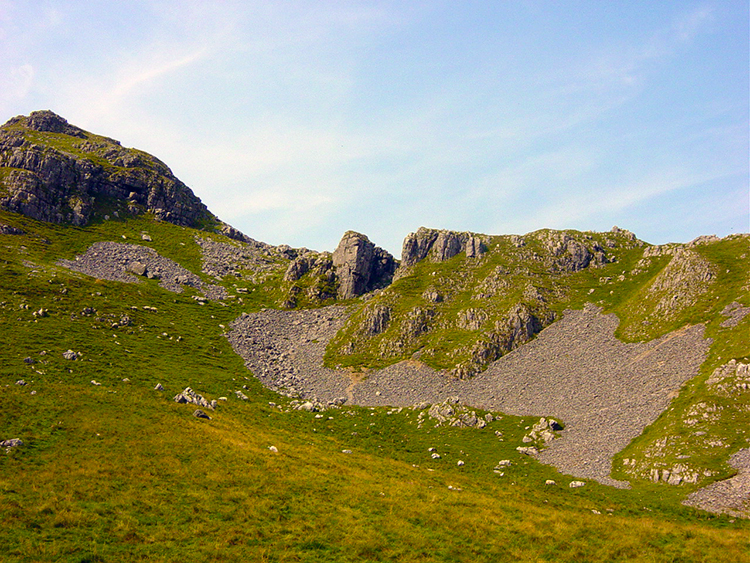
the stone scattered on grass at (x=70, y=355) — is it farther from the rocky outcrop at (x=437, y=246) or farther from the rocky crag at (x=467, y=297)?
the rocky outcrop at (x=437, y=246)

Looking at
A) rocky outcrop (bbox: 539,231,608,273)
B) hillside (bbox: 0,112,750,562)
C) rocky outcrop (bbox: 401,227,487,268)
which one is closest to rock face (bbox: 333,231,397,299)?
hillside (bbox: 0,112,750,562)

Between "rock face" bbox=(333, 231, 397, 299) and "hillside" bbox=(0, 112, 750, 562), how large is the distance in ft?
2.60

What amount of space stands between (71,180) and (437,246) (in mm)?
142838

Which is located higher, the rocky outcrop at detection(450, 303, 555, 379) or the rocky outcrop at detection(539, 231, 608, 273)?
the rocky outcrop at detection(539, 231, 608, 273)

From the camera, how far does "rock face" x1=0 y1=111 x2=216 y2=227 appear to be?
475ft

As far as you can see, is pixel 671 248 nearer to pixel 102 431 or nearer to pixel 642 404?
pixel 642 404

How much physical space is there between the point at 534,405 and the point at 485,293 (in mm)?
43705

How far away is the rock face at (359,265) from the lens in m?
144

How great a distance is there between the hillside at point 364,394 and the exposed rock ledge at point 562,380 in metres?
0.49

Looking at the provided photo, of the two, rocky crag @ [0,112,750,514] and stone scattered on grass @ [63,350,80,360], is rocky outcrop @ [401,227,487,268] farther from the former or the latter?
stone scattered on grass @ [63,350,80,360]

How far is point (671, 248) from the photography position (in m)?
118

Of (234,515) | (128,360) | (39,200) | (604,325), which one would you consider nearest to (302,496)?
(234,515)

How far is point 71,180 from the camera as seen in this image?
16100 cm

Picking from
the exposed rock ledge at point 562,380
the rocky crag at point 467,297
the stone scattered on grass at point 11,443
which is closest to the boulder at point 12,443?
the stone scattered on grass at point 11,443
